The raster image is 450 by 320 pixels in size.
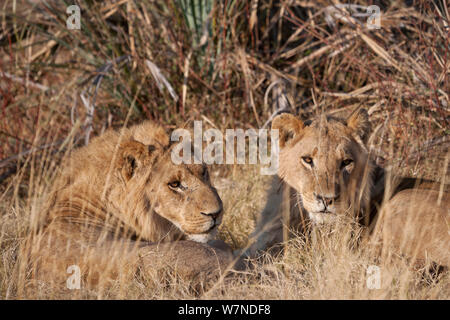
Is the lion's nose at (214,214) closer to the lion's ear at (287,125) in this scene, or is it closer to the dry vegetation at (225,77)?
the lion's ear at (287,125)

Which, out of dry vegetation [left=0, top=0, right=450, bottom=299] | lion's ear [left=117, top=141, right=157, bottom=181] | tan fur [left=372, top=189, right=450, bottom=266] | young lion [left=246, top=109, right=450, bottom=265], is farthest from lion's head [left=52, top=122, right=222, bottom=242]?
tan fur [left=372, top=189, right=450, bottom=266]

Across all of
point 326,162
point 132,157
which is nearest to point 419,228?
point 326,162

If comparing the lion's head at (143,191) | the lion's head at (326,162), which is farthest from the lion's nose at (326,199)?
the lion's head at (143,191)

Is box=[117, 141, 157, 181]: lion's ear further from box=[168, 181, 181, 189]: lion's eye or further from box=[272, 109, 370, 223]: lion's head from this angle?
box=[272, 109, 370, 223]: lion's head

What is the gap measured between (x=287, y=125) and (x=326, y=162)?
19.2 inches

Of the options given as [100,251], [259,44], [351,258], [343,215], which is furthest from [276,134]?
[259,44]

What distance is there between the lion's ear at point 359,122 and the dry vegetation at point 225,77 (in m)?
0.92

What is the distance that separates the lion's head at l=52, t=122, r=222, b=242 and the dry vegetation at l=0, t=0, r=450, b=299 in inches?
47.5

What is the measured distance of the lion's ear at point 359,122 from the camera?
4.90 metres

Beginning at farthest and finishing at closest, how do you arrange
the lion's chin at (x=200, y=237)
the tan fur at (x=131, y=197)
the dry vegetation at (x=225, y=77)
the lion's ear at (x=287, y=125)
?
the dry vegetation at (x=225, y=77), the lion's ear at (x=287, y=125), the lion's chin at (x=200, y=237), the tan fur at (x=131, y=197)

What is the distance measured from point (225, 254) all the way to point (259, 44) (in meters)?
4.74

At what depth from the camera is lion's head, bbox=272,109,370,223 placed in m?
4.55
